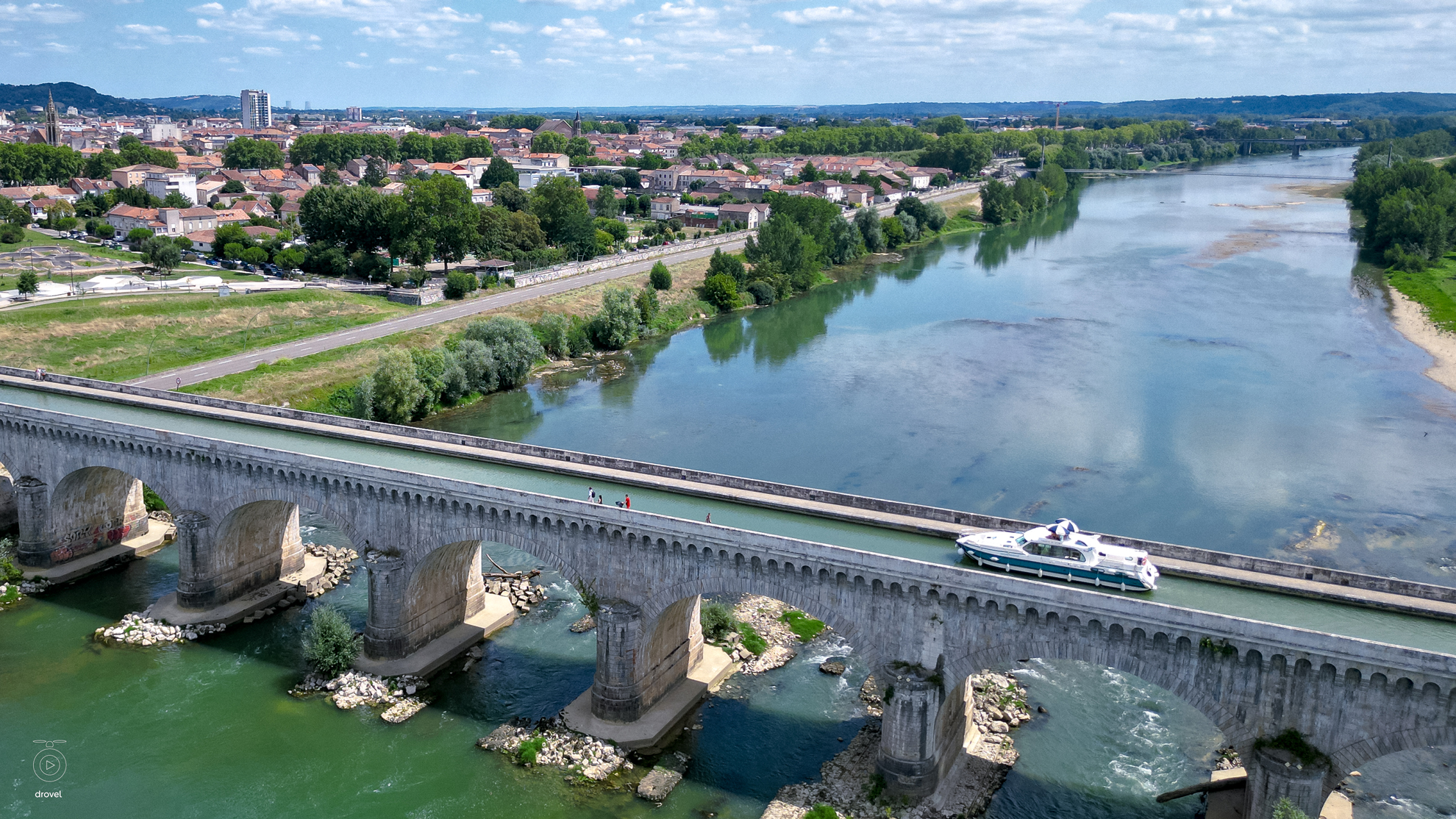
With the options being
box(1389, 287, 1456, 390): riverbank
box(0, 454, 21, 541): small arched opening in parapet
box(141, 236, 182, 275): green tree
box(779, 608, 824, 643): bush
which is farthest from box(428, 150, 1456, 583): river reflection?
box(141, 236, 182, 275): green tree

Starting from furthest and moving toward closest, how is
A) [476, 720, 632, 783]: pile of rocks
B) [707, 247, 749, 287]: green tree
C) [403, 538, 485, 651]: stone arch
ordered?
[707, 247, 749, 287]: green tree
[403, 538, 485, 651]: stone arch
[476, 720, 632, 783]: pile of rocks

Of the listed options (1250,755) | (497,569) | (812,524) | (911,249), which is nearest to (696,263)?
(911,249)

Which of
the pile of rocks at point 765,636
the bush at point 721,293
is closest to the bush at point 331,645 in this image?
the pile of rocks at point 765,636

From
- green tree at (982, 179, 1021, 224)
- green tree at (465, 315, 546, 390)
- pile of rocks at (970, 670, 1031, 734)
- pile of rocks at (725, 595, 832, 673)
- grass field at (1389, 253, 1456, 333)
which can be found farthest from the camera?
green tree at (982, 179, 1021, 224)

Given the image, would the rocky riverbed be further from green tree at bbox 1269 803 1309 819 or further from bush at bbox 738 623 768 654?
green tree at bbox 1269 803 1309 819

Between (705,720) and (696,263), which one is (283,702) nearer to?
(705,720)

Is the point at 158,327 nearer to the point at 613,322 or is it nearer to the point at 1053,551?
the point at 613,322
